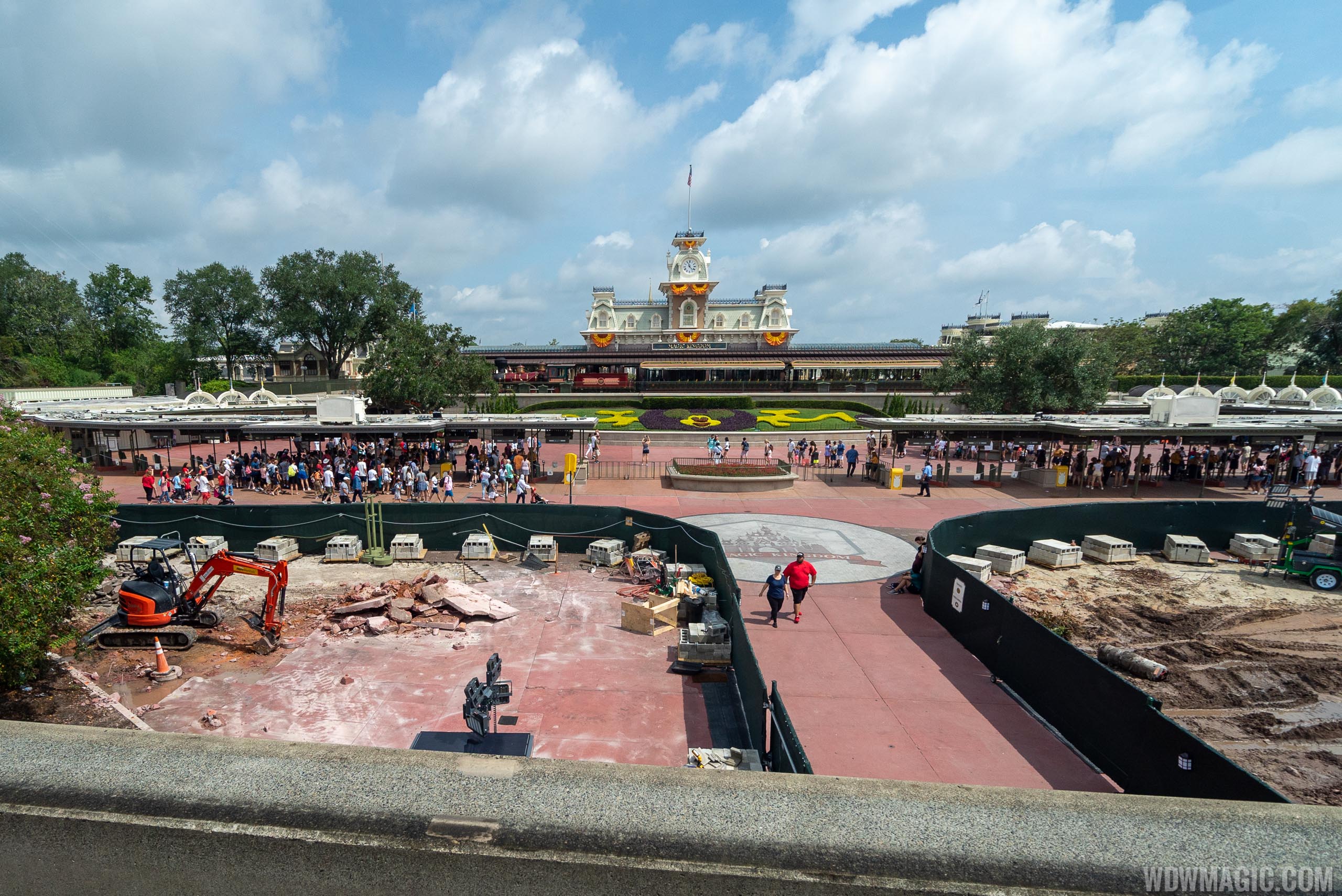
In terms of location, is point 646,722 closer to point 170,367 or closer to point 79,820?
point 79,820

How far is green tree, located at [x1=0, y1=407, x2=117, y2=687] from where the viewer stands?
24.0ft

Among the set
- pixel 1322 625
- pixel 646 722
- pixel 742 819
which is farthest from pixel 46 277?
pixel 1322 625

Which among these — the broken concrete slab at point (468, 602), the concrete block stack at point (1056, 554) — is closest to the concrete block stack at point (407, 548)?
the broken concrete slab at point (468, 602)

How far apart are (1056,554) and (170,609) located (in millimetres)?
19936

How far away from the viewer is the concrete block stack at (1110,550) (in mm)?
16828

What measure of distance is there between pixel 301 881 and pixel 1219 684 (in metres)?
13.4

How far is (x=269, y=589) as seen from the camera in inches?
460

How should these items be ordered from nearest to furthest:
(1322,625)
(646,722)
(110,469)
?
(646,722)
(1322,625)
(110,469)

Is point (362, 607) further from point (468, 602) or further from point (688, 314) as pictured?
point (688, 314)

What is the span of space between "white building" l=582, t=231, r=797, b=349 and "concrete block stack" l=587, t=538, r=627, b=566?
2273 inches

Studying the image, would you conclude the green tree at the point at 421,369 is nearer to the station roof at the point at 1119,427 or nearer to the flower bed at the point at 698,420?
the flower bed at the point at 698,420

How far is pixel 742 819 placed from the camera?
263cm

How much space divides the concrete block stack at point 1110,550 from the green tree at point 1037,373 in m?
22.0

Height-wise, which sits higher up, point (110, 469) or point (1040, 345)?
point (1040, 345)
